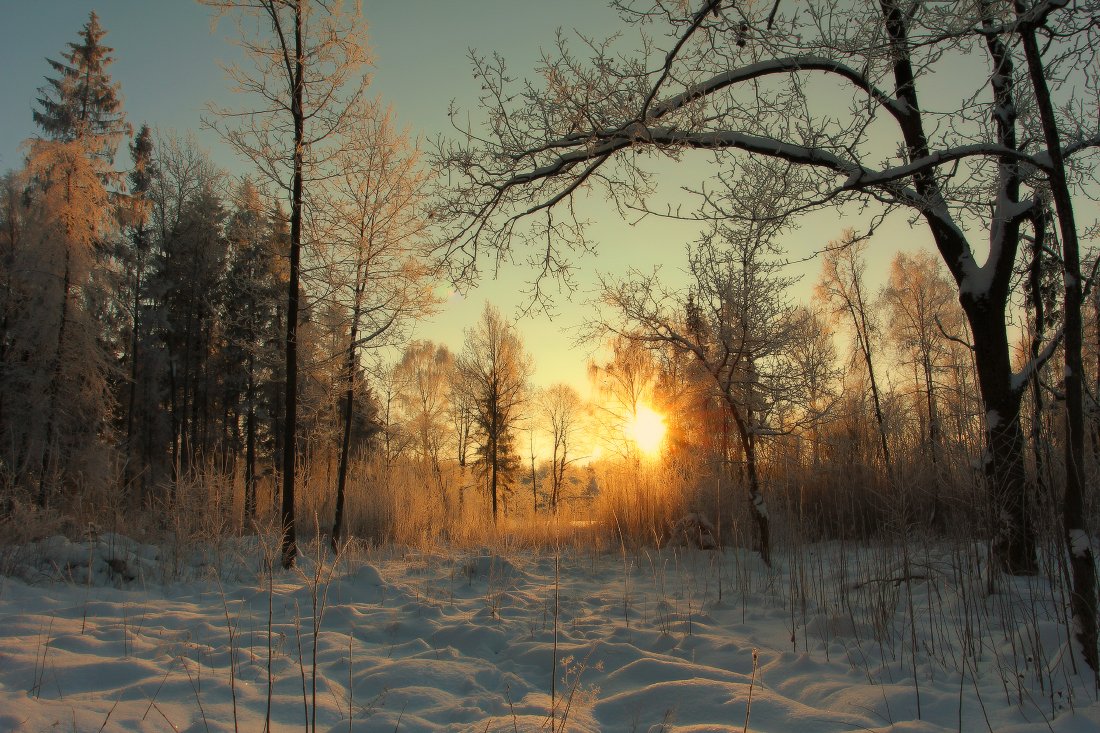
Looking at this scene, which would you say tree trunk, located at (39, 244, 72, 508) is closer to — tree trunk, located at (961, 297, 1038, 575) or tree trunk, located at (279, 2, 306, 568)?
tree trunk, located at (279, 2, 306, 568)

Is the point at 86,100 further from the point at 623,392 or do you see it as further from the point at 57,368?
the point at 623,392

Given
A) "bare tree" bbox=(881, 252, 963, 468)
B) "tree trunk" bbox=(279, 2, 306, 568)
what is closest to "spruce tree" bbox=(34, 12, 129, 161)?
"tree trunk" bbox=(279, 2, 306, 568)

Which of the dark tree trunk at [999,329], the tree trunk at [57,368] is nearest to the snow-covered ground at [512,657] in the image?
the dark tree trunk at [999,329]

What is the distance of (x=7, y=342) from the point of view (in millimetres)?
17234

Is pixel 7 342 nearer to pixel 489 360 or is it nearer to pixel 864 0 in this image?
pixel 489 360

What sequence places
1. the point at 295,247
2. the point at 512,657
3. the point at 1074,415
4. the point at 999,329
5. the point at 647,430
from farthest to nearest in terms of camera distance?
the point at 647,430
the point at 295,247
the point at 999,329
the point at 512,657
the point at 1074,415

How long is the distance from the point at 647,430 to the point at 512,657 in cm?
1421

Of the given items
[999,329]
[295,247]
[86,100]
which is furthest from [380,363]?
[86,100]

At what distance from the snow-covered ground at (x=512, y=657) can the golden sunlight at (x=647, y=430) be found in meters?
8.34

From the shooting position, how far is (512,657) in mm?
3928

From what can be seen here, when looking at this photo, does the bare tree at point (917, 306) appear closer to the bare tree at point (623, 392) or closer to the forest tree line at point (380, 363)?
the forest tree line at point (380, 363)

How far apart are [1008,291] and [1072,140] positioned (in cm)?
137

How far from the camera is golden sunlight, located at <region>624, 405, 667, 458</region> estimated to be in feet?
48.7

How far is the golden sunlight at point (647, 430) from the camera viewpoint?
1485 centimetres
